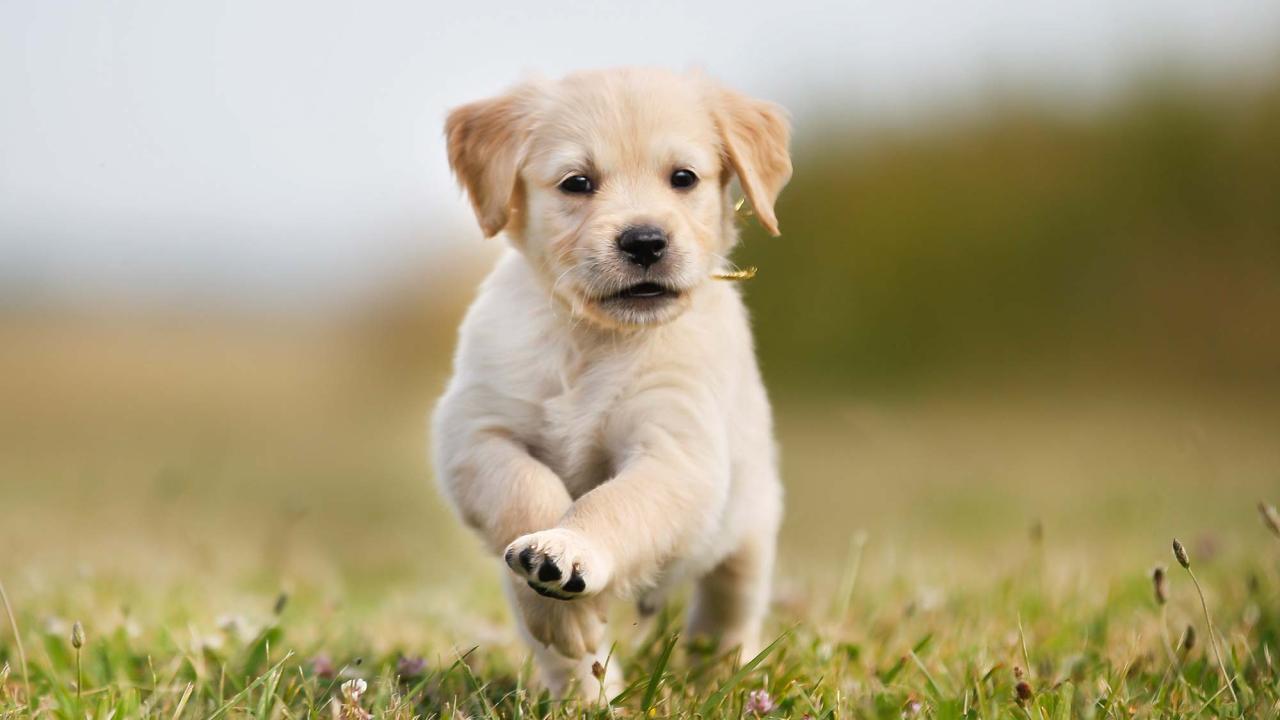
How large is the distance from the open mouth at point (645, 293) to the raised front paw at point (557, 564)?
0.73 meters

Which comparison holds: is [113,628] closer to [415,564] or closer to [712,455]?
[712,455]

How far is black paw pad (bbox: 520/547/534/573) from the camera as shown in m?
2.47

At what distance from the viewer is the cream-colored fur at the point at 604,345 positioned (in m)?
2.84

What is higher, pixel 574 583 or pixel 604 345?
pixel 604 345

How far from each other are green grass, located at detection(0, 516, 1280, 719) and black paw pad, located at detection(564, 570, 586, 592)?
34cm

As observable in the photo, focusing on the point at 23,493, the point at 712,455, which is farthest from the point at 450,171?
the point at 23,493

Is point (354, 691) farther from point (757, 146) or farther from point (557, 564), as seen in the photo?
point (757, 146)

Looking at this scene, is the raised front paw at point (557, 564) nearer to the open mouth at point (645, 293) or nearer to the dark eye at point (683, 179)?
the open mouth at point (645, 293)

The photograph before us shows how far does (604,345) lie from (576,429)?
0.25 m

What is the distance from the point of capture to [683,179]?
323 cm

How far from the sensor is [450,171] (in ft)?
11.5

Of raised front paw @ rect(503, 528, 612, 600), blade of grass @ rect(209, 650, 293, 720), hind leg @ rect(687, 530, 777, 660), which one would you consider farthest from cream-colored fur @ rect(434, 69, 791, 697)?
blade of grass @ rect(209, 650, 293, 720)

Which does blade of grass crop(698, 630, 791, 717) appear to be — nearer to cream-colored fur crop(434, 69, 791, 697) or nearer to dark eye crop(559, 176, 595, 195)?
cream-colored fur crop(434, 69, 791, 697)

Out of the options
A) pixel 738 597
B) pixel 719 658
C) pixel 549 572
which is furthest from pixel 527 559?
pixel 738 597
